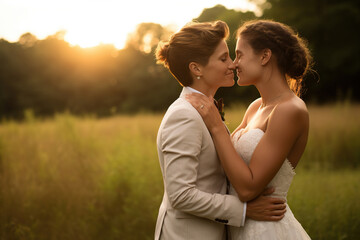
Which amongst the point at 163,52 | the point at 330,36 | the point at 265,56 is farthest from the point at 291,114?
the point at 330,36

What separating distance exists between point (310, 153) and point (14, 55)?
32.2 m

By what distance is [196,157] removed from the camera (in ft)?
6.97

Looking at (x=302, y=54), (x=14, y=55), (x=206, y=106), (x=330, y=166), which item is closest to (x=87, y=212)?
(x=206, y=106)

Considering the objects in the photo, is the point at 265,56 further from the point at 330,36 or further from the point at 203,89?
the point at 330,36

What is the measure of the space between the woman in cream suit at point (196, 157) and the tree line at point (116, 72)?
885 inches

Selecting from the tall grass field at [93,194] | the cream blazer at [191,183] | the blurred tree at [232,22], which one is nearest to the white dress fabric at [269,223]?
the cream blazer at [191,183]

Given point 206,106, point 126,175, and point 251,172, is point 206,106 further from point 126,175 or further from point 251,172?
point 126,175

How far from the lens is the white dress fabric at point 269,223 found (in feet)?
7.48

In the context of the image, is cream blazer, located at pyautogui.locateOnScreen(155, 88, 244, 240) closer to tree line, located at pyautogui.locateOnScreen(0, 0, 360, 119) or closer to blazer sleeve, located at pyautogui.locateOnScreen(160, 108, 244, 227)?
blazer sleeve, located at pyautogui.locateOnScreen(160, 108, 244, 227)

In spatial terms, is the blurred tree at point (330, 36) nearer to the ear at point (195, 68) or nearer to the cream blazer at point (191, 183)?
the ear at point (195, 68)

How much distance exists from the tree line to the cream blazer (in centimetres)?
2291

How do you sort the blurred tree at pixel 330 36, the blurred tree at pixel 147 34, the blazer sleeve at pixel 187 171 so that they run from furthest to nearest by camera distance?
the blurred tree at pixel 147 34, the blurred tree at pixel 330 36, the blazer sleeve at pixel 187 171

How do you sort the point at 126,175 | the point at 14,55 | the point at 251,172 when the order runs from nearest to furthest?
the point at 251,172
the point at 126,175
the point at 14,55

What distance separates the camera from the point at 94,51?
36625mm
